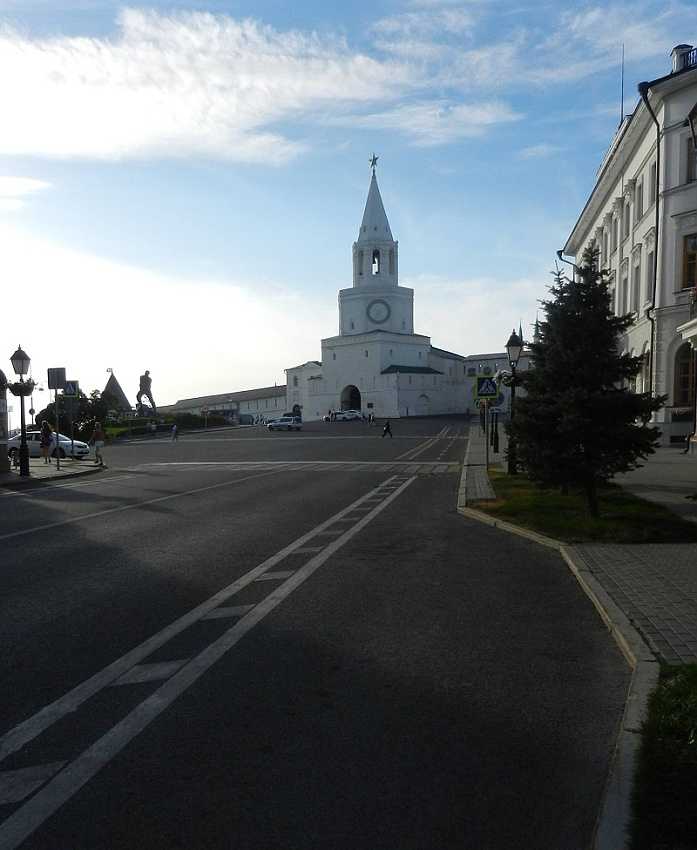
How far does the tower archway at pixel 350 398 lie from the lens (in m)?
127

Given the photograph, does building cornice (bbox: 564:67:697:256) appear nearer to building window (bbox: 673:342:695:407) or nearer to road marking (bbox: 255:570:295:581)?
building window (bbox: 673:342:695:407)

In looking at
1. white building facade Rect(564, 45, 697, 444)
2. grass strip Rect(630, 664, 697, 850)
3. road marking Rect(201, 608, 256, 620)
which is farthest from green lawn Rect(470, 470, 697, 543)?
white building facade Rect(564, 45, 697, 444)

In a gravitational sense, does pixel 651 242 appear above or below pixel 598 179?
below

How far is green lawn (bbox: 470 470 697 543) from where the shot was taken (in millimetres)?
10945

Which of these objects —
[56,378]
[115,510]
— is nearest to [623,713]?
[115,510]

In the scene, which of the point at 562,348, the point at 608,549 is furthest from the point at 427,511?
the point at 608,549

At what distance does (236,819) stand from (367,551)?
7086 millimetres

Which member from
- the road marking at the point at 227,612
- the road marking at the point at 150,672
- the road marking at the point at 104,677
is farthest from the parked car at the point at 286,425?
the road marking at the point at 150,672

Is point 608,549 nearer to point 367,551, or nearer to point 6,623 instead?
point 367,551

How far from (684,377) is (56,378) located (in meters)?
24.9

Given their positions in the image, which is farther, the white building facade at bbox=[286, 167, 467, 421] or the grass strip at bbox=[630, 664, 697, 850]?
the white building facade at bbox=[286, 167, 467, 421]

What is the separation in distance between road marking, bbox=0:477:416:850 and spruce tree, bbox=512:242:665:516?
269 inches

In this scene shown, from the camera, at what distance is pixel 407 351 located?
129 m

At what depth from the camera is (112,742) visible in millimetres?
4238
